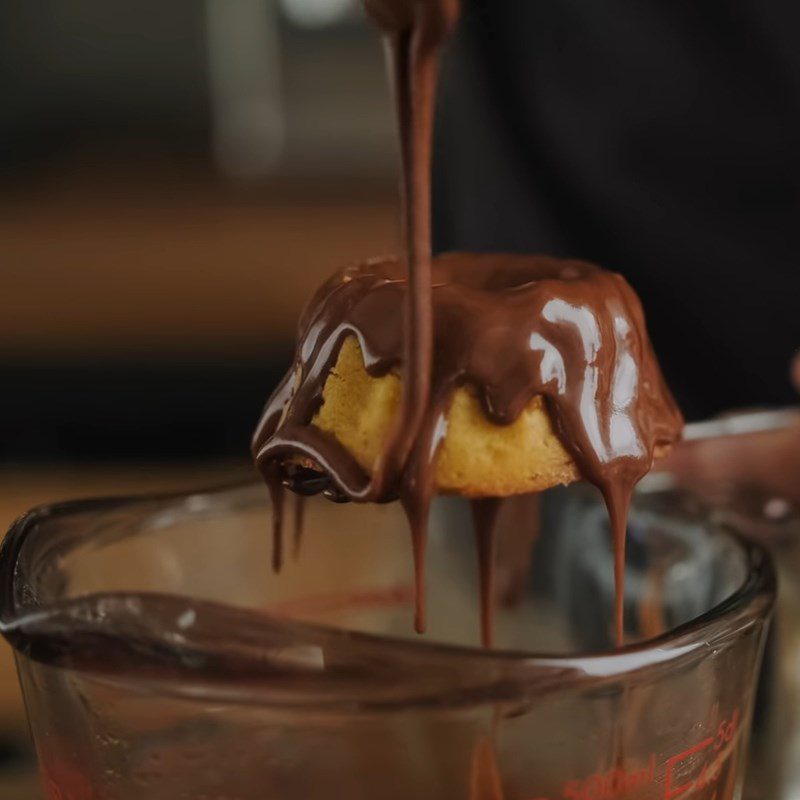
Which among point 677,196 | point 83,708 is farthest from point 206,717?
point 677,196

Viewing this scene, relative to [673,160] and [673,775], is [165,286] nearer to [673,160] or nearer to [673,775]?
[673,160]

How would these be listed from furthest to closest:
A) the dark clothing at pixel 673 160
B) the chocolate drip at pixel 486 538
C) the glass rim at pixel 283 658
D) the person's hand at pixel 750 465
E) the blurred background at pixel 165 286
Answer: the blurred background at pixel 165 286, the dark clothing at pixel 673 160, the person's hand at pixel 750 465, the chocolate drip at pixel 486 538, the glass rim at pixel 283 658

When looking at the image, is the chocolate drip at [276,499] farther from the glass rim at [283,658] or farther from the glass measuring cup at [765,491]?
the glass measuring cup at [765,491]

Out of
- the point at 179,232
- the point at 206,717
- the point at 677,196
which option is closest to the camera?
the point at 206,717

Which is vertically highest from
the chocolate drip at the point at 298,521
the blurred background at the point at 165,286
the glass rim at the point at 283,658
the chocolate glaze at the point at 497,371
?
the chocolate glaze at the point at 497,371

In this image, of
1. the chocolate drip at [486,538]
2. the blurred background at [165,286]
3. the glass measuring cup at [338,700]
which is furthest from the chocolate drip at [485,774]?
the blurred background at [165,286]

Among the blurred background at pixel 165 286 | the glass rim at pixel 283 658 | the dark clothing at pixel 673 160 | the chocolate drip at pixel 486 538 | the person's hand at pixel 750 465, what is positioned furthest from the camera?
the blurred background at pixel 165 286

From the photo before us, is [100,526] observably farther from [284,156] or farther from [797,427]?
[284,156]
